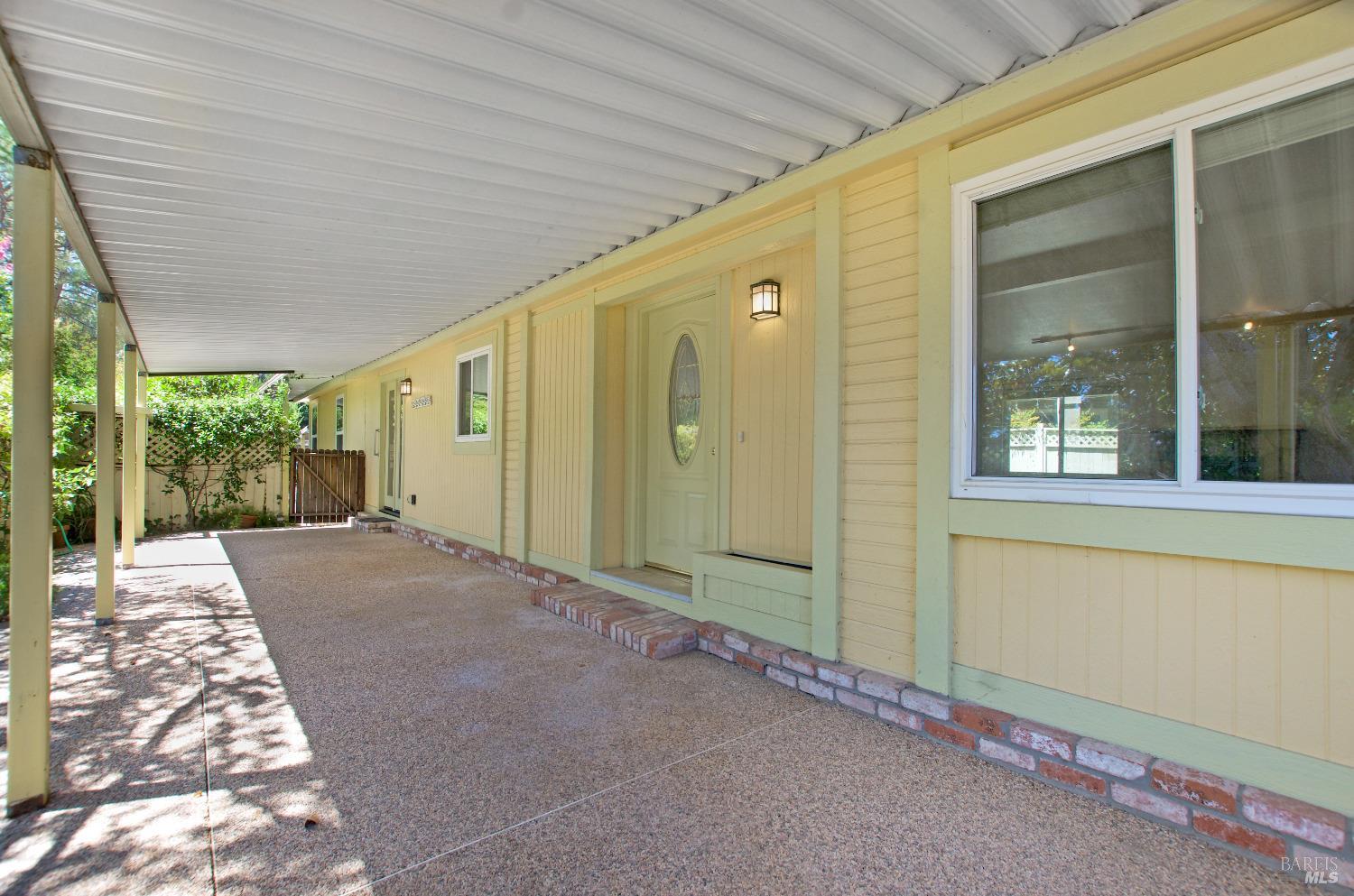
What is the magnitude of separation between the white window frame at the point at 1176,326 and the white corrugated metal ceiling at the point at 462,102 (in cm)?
38

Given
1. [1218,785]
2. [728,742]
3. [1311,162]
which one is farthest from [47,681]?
[1311,162]

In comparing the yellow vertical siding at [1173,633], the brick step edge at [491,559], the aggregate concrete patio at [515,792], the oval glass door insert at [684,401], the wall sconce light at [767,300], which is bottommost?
the aggregate concrete patio at [515,792]

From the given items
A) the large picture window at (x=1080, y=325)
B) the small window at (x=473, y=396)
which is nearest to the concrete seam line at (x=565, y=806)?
the large picture window at (x=1080, y=325)

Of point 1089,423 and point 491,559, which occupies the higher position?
point 1089,423

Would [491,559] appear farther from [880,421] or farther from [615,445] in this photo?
[880,421]

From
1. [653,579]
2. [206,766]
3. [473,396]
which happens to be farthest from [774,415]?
[473,396]

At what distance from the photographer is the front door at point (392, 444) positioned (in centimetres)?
957

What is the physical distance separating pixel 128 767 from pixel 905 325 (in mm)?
3539

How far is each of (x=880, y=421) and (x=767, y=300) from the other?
120cm

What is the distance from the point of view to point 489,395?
664 cm

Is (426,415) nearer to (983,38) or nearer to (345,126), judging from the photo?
(345,126)

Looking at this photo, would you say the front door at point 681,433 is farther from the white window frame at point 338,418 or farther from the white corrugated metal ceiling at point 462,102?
the white window frame at point 338,418

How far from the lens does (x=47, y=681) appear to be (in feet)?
7.23

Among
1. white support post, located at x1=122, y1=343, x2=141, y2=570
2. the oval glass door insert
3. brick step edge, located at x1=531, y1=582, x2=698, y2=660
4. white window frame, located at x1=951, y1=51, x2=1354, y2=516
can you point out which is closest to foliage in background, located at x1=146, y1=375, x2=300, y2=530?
white support post, located at x1=122, y1=343, x2=141, y2=570
